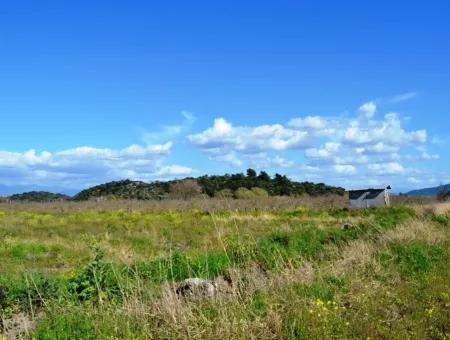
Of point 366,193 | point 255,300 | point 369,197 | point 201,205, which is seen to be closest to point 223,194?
point 255,300

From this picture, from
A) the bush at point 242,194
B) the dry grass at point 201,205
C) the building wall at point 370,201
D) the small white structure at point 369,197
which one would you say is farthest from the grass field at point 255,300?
the bush at point 242,194

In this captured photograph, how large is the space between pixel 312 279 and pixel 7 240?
58.9ft

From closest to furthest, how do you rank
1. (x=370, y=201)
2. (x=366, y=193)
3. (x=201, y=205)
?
(x=201, y=205) → (x=370, y=201) → (x=366, y=193)

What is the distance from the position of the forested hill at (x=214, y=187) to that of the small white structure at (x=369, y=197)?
26.0m

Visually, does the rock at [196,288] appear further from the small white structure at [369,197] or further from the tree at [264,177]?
the tree at [264,177]

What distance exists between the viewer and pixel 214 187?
9400 centimetres

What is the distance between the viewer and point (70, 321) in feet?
23.2

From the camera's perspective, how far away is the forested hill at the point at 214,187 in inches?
3656

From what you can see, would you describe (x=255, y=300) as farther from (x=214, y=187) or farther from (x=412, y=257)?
(x=214, y=187)

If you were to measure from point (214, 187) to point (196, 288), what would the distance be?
85367 mm

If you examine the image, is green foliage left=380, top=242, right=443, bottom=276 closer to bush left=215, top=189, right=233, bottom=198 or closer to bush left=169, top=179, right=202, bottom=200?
bush left=215, top=189, right=233, bottom=198

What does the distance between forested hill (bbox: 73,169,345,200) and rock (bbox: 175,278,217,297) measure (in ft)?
259

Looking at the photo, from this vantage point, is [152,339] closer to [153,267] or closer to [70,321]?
[70,321]

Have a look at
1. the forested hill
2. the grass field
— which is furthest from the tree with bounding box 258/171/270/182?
the grass field
